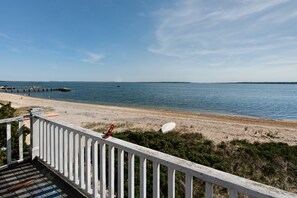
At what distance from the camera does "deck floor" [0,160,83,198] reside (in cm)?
291

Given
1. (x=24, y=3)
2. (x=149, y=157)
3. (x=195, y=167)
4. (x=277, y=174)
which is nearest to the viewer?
(x=195, y=167)

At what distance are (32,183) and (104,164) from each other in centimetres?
147

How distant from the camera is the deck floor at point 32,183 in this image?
2906mm

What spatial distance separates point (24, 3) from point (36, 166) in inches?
445

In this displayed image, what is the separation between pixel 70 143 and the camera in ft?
10.0

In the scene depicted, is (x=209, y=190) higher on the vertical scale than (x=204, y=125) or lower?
higher

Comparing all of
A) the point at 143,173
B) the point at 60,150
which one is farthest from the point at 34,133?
the point at 143,173

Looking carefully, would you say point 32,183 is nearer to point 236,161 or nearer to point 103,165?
point 103,165

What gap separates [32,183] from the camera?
10.4 feet

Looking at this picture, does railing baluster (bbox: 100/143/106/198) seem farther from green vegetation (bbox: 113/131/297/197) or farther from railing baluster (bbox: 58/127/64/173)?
green vegetation (bbox: 113/131/297/197)

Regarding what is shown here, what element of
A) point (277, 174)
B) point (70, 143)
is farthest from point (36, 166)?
point (277, 174)

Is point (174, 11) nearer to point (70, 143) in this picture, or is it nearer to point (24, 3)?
point (24, 3)

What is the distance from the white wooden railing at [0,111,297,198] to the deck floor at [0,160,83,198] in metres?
0.12

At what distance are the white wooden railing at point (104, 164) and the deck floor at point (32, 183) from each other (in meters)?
0.12
